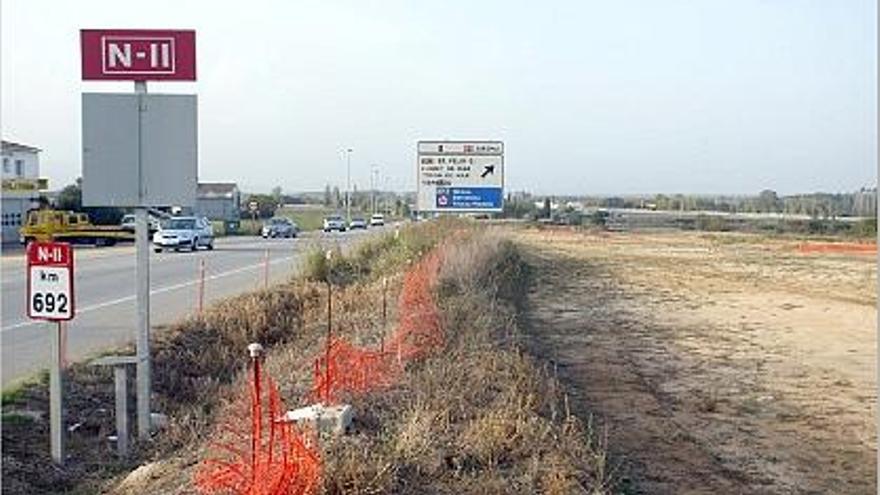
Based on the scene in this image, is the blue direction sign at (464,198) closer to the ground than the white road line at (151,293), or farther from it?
farther from it

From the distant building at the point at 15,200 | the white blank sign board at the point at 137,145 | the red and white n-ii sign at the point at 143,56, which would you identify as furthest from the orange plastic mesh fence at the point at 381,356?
the distant building at the point at 15,200

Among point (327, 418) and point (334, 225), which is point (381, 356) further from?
point (334, 225)

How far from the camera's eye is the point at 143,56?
895cm

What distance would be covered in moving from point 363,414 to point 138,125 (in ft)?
9.56

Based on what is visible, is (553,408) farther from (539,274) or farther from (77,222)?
(77,222)

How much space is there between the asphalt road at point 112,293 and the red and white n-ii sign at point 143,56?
82.0 inches

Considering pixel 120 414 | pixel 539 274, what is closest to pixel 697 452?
pixel 120 414

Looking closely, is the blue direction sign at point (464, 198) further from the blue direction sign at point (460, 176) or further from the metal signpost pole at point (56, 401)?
the metal signpost pole at point (56, 401)

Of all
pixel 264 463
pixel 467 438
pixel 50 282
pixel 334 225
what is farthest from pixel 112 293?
pixel 334 225

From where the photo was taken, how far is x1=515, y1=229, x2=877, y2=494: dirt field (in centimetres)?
1051

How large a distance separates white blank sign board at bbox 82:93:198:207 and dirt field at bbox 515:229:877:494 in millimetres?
4341

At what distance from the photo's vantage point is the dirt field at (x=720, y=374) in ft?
34.5

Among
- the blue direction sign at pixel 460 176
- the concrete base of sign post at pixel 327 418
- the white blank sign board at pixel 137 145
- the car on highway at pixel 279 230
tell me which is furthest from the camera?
the car on highway at pixel 279 230

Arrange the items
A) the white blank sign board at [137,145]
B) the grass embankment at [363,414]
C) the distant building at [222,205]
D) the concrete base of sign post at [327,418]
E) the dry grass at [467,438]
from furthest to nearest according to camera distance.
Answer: the distant building at [222,205]
the white blank sign board at [137,145]
the concrete base of sign post at [327,418]
the grass embankment at [363,414]
the dry grass at [467,438]
